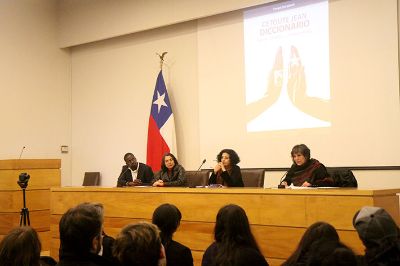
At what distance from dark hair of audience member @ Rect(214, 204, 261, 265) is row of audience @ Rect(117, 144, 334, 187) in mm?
2126

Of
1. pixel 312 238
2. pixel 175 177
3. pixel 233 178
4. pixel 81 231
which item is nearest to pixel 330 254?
pixel 312 238

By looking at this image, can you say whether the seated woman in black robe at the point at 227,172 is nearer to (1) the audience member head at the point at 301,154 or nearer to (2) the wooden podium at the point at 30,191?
(1) the audience member head at the point at 301,154

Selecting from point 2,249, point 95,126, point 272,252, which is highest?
point 95,126

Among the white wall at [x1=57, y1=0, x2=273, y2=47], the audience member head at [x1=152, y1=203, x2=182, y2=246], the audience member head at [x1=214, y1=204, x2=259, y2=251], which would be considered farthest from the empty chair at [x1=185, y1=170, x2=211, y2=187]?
the audience member head at [x1=214, y1=204, x2=259, y2=251]

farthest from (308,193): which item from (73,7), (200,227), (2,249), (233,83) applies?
(73,7)

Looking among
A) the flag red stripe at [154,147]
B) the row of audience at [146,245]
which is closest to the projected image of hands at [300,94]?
the flag red stripe at [154,147]

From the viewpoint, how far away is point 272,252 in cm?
408

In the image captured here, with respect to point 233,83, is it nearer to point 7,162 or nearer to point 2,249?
point 7,162

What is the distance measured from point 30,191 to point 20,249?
5.15 meters

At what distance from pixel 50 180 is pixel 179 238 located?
3.09 metres

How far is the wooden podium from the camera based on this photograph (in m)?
6.77

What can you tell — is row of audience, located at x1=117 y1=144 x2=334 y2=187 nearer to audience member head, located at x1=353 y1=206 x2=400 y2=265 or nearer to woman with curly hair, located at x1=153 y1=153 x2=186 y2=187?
woman with curly hair, located at x1=153 y1=153 x2=186 y2=187

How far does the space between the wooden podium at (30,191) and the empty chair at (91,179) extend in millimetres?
1681

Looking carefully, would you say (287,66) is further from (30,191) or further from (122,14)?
(30,191)
